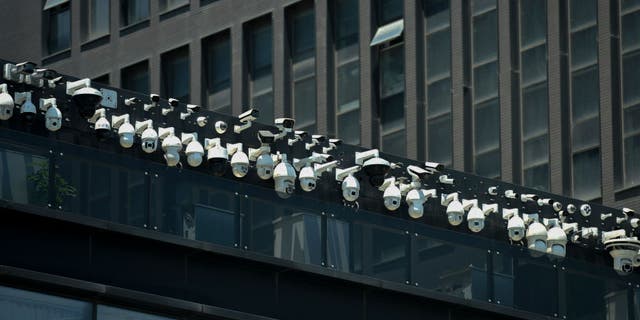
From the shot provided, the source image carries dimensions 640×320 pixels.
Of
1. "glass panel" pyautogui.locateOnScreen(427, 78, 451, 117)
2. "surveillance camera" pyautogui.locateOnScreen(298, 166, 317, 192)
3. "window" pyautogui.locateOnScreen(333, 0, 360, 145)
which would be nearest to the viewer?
"surveillance camera" pyautogui.locateOnScreen(298, 166, 317, 192)

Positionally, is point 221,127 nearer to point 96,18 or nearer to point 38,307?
point 38,307

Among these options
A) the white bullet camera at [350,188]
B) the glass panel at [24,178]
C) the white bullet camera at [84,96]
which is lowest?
the glass panel at [24,178]

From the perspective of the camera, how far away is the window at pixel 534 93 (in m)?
74.1

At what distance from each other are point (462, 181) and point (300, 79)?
105ft

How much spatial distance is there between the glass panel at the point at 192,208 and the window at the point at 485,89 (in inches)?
1251

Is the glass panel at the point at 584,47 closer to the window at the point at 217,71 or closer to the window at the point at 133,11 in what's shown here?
the window at the point at 217,71

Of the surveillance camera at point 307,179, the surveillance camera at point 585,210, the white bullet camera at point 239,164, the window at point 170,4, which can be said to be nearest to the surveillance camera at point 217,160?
the white bullet camera at point 239,164

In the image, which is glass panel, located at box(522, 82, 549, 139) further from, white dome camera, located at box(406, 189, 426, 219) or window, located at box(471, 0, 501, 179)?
white dome camera, located at box(406, 189, 426, 219)

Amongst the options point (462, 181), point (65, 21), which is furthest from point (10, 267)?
point (65, 21)

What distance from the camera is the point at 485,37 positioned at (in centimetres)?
7656

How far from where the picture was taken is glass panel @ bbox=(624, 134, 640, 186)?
71.2m

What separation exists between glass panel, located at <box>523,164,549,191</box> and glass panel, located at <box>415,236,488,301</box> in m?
26.1

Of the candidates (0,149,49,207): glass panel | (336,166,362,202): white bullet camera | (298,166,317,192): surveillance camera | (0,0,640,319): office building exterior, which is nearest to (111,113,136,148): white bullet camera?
(0,0,640,319): office building exterior

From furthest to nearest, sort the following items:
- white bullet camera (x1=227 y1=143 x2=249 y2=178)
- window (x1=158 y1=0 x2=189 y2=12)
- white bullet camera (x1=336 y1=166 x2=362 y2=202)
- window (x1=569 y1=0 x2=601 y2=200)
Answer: window (x1=158 y1=0 x2=189 y2=12) → window (x1=569 y1=0 x2=601 y2=200) → white bullet camera (x1=336 y1=166 x2=362 y2=202) → white bullet camera (x1=227 y1=143 x2=249 y2=178)
